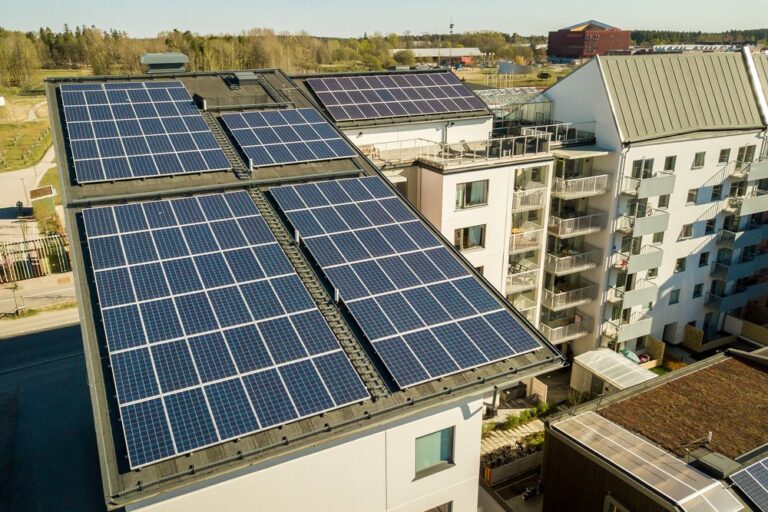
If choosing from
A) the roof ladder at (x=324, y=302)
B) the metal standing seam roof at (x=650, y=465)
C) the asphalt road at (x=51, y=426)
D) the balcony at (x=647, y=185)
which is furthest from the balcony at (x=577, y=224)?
the asphalt road at (x=51, y=426)

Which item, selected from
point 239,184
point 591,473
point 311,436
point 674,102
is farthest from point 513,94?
point 311,436

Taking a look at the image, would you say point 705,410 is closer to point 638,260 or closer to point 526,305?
point 526,305

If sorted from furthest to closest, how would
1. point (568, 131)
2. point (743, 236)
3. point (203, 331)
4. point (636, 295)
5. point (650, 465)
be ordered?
point (743, 236) < point (636, 295) < point (568, 131) < point (650, 465) < point (203, 331)

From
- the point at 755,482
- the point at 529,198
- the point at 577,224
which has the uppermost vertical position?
the point at 529,198

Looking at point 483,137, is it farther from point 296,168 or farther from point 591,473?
point 591,473

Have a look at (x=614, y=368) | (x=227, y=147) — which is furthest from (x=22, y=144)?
(x=614, y=368)

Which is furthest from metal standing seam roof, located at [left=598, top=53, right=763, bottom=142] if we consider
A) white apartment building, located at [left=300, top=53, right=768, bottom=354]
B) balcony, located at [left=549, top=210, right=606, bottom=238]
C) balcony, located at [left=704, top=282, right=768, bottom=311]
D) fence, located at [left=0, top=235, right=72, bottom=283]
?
fence, located at [left=0, top=235, right=72, bottom=283]

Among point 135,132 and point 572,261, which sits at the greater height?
point 135,132

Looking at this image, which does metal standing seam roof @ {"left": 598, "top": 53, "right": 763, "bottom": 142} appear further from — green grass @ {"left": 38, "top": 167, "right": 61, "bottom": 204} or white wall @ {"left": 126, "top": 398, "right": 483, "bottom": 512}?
green grass @ {"left": 38, "top": 167, "right": 61, "bottom": 204}
